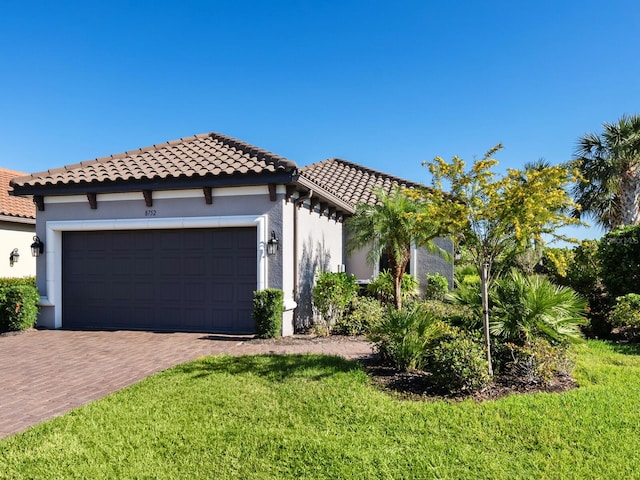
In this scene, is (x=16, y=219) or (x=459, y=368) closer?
(x=459, y=368)

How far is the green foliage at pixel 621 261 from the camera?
34.8 feet

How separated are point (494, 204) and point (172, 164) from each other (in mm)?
8493

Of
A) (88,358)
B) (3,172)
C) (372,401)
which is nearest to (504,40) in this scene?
(372,401)

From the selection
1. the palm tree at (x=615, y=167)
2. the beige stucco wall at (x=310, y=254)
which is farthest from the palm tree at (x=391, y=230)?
the palm tree at (x=615, y=167)

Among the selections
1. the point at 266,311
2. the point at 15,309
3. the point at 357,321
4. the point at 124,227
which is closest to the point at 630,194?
the point at 357,321

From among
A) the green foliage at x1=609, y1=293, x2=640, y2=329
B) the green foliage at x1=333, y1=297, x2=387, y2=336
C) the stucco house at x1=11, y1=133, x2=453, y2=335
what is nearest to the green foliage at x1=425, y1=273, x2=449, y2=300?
the green foliage at x1=333, y1=297, x2=387, y2=336

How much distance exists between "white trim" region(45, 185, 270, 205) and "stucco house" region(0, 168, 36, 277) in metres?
5.99

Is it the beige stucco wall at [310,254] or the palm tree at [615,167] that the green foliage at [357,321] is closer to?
the beige stucco wall at [310,254]

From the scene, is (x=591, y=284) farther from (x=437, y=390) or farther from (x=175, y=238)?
(x=175, y=238)

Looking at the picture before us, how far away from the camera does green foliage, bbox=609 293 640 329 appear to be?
29.9ft

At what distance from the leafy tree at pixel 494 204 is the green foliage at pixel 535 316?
2.41 ft

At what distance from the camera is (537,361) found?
19.0ft

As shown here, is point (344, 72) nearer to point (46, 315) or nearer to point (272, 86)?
point (272, 86)

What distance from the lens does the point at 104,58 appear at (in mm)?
12102
